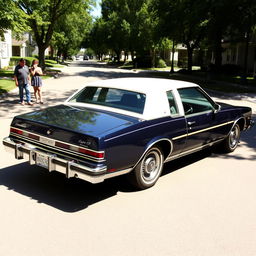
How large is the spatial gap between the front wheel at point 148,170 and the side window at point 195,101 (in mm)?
1226

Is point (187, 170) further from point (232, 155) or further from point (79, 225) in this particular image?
point (79, 225)

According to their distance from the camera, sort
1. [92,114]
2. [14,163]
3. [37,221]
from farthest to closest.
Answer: [14,163] → [92,114] → [37,221]

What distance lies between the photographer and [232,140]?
25.1ft

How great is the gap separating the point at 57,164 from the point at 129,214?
117 cm

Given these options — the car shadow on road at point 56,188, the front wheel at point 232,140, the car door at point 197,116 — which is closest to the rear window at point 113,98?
the car door at point 197,116

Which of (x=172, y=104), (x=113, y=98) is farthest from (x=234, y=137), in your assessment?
(x=113, y=98)

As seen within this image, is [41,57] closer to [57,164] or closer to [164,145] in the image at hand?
[164,145]

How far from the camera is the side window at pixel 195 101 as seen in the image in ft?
20.7

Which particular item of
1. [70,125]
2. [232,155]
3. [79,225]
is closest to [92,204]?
[79,225]

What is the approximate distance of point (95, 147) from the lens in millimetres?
4430

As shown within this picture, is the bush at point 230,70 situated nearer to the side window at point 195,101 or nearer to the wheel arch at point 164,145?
the side window at point 195,101

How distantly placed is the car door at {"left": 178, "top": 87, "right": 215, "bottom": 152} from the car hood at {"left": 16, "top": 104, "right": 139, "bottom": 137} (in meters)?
1.36

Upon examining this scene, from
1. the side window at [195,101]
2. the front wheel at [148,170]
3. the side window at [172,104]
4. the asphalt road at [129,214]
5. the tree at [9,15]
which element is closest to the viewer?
the asphalt road at [129,214]

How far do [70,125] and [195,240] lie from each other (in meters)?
2.22
